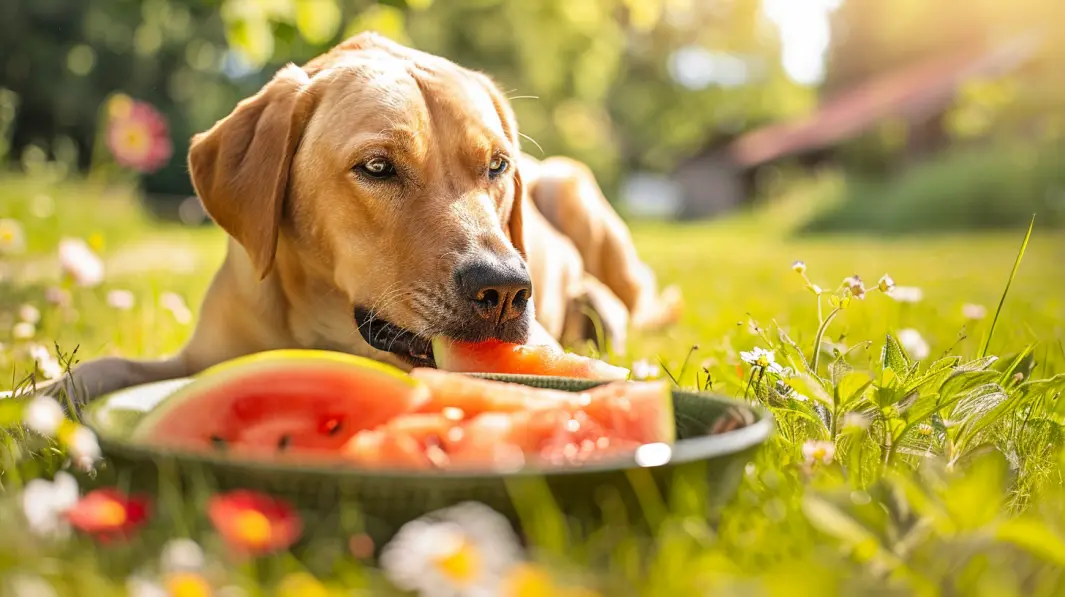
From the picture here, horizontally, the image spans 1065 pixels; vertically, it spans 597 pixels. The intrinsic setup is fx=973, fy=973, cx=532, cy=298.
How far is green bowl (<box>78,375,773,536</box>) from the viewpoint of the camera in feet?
4.73

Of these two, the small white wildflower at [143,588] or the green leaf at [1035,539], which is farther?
the green leaf at [1035,539]

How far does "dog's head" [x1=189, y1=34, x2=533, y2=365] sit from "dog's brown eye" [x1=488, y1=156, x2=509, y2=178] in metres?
0.01

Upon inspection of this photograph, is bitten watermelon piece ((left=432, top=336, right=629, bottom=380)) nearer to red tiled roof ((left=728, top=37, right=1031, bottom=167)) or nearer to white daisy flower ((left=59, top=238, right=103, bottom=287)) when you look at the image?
white daisy flower ((left=59, top=238, right=103, bottom=287))

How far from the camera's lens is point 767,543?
1.58 m

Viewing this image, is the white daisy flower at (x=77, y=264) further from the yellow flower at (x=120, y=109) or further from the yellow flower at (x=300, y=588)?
the yellow flower at (x=120, y=109)

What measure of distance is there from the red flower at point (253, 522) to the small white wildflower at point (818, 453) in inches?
43.1

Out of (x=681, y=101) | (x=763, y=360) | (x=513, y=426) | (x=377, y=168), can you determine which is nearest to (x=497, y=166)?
(x=377, y=168)

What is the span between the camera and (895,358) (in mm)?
2416

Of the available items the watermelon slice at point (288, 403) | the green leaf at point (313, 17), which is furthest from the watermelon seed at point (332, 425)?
the green leaf at point (313, 17)

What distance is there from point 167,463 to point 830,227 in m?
20.3

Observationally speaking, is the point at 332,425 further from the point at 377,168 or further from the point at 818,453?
the point at 377,168

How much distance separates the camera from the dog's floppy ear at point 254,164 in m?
3.14

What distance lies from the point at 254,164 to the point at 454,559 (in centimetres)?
227

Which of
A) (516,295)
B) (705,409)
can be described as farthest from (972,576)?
(516,295)
